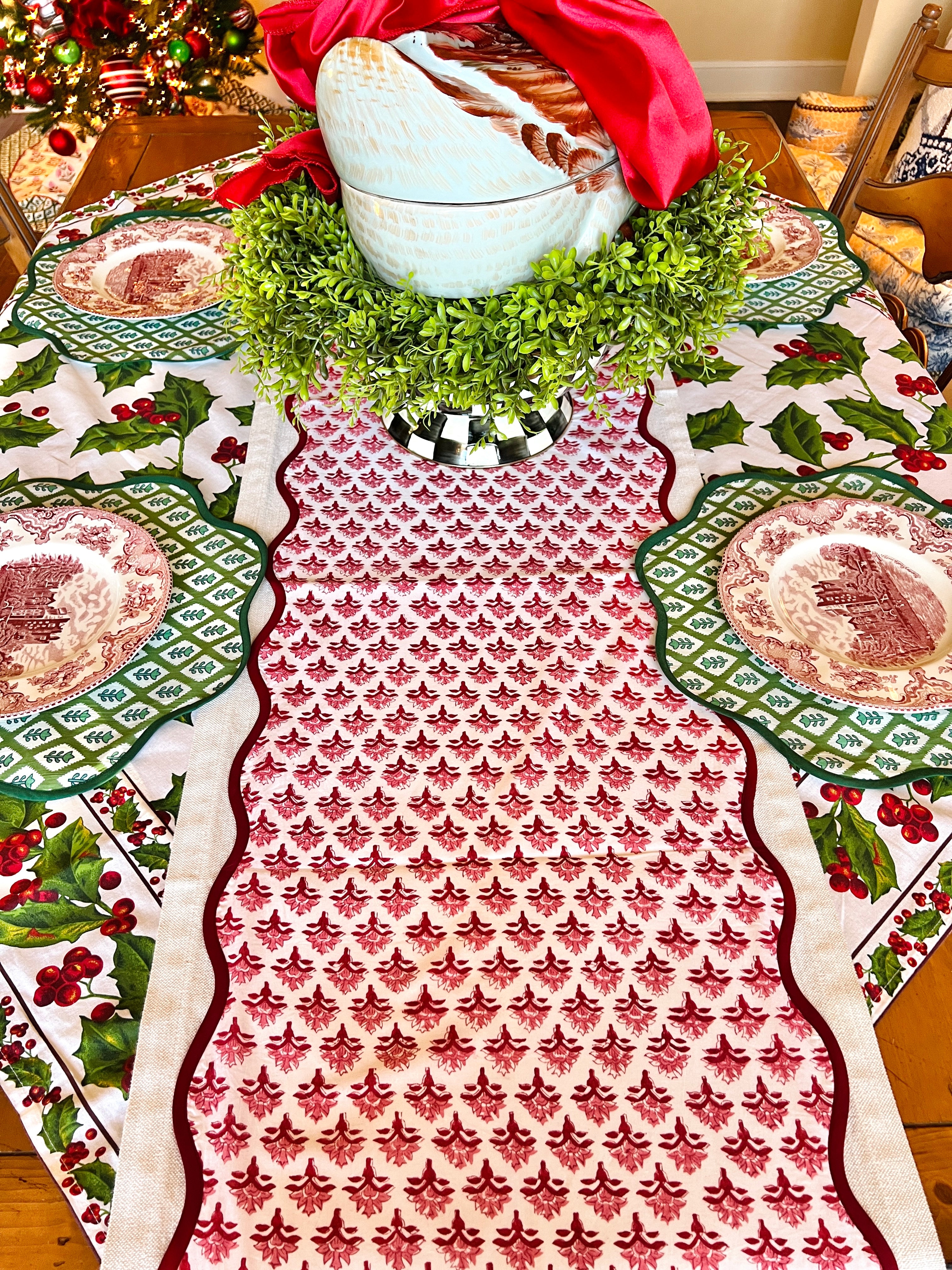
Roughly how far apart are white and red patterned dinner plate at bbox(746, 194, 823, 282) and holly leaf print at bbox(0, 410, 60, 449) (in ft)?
2.57

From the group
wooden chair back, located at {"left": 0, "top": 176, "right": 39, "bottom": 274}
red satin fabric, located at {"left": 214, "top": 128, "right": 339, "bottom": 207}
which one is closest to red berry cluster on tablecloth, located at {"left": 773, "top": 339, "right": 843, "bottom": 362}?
red satin fabric, located at {"left": 214, "top": 128, "right": 339, "bottom": 207}

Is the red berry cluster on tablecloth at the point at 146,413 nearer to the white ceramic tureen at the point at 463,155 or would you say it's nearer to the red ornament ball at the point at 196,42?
the white ceramic tureen at the point at 463,155

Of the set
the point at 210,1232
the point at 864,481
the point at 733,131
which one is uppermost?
the point at 733,131

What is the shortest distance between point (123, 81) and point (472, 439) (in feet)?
6.24

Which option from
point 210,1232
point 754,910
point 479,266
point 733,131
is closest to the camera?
point 210,1232

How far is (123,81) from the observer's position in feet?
7.14

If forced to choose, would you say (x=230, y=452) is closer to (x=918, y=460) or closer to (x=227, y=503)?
(x=227, y=503)

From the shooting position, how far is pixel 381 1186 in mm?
484

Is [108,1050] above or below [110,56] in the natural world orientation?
below

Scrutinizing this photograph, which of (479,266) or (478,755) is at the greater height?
(479,266)

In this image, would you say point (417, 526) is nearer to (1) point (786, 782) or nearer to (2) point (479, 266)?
(2) point (479, 266)

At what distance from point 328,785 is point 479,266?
41 cm

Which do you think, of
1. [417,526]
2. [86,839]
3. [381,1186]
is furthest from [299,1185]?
[417,526]

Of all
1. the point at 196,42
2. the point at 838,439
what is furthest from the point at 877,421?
the point at 196,42
